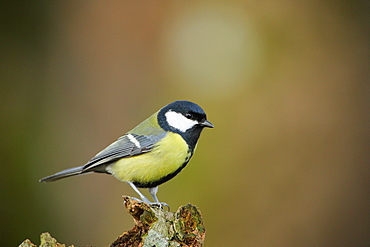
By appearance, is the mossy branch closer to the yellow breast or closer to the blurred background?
the yellow breast

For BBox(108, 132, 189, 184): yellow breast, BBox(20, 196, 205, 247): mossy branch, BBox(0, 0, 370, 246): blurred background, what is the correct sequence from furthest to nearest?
BBox(0, 0, 370, 246): blurred background → BBox(108, 132, 189, 184): yellow breast → BBox(20, 196, 205, 247): mossy branch

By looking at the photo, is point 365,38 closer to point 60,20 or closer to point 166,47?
point 166,47

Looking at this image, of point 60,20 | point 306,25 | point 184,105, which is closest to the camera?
point 184,105

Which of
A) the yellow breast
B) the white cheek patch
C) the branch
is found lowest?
the branch

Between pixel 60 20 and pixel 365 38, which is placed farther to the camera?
pixel 60 20

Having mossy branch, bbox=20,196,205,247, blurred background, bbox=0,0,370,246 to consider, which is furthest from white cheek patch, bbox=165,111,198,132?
blurred background, bbox=0,0,370,246

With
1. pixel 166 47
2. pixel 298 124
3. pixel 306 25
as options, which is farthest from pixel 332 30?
pixel 166 47

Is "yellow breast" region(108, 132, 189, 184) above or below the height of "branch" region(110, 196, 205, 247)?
above

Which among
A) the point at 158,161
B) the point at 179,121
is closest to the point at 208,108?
the point at 179,121

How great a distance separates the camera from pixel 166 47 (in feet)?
10.4

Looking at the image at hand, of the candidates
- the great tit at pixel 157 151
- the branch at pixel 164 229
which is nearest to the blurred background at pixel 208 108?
the great tit at pixel 157 151

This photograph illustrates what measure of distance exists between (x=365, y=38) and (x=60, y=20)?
2.33 meters

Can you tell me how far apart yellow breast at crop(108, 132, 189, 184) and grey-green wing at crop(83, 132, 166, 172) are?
22 millimetres

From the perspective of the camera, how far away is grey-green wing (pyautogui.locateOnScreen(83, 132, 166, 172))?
181cm
